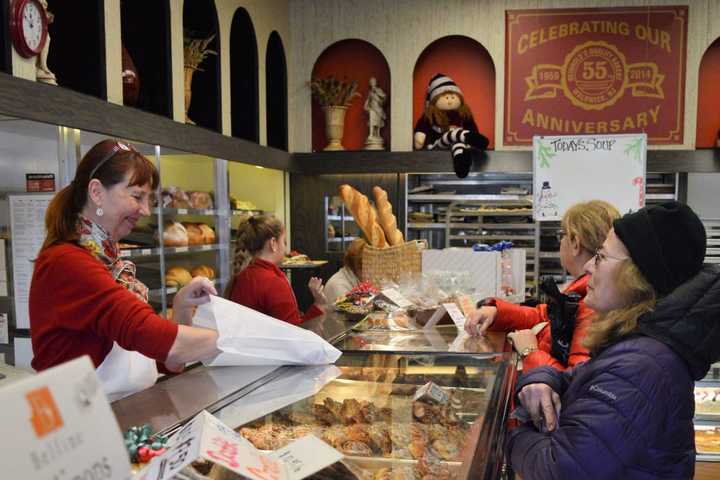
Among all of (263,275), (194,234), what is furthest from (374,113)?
(263,275)

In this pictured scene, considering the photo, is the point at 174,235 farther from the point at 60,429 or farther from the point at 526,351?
the point at 60,429

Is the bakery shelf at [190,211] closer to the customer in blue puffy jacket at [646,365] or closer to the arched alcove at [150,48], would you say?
the arched alcove at [150,48]

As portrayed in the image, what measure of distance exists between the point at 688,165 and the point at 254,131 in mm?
4142

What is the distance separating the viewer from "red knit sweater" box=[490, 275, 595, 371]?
69.1 inches

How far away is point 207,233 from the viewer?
4.75 metres

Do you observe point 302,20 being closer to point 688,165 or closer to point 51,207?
point 688,165

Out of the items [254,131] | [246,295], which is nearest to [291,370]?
[246,295]

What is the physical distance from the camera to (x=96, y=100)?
303cm

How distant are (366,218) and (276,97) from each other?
3.44 meters

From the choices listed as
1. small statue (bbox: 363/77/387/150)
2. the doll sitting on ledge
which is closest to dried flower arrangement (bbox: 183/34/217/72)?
small statue (bbox: 363/77/387/150)

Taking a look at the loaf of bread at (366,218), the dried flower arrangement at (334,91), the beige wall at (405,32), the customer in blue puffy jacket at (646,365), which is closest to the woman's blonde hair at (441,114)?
the beige wall at (405,32)

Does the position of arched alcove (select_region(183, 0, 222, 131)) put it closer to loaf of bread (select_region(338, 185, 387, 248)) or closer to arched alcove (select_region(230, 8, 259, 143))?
arched alcove (select_region(230, 8, 259, 143))

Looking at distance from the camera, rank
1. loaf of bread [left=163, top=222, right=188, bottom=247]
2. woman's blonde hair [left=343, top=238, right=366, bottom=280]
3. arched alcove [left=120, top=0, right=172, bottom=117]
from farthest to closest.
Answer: loaf of bread [left=163, top=222, right=188, bottom=247]
arched alcove [left=120, top=0, right=172, bottom=117]
woman's blonde hair [left=343, top=238, right=366, bottom=280]

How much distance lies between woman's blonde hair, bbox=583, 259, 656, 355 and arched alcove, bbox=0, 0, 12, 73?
2.57 meters
